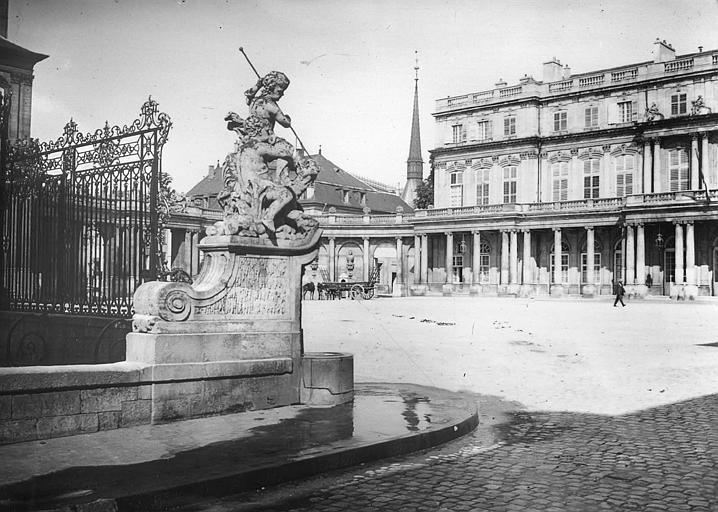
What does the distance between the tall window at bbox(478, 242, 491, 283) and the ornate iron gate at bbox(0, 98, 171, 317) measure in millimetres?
47191

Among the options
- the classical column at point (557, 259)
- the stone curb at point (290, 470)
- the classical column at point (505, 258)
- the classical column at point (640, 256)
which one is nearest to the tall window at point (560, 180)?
the classical column at point (557, 259)

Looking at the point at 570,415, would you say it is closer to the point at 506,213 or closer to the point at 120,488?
the point at 120,488

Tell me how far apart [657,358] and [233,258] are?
32.7 ft

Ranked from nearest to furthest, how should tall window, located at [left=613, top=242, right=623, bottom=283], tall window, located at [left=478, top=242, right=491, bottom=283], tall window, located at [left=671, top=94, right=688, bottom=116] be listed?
tall window, located at [left=671, top=94, right=688, bottom=116] → tall window, located at [left=613, top=242, right=623, bottom=283] → tall window, located at [left=478, top=242, right=491, bottom=283]

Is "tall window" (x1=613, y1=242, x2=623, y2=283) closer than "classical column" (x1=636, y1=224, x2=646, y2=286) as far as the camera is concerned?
No

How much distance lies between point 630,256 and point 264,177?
42167mm

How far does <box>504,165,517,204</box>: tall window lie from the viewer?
56781 mm

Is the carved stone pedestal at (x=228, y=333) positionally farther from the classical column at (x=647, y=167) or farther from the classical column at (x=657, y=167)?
the classical column at (x=647, y=167)

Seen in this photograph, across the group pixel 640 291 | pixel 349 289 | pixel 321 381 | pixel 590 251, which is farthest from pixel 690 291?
pixel 321 381

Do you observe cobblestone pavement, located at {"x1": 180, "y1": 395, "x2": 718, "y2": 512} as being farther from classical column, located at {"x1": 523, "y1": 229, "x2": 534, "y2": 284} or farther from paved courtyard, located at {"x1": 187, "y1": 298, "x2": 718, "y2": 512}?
classical column, located at {"x1": 523, "y1": 229, "x2": 534, "y2": 284}

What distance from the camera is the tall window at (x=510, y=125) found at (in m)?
56.6

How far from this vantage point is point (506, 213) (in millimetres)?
53406

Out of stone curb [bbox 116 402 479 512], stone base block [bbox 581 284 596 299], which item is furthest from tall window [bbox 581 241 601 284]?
stone curb [bbox 116 402 479 512]

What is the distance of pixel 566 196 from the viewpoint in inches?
2157
